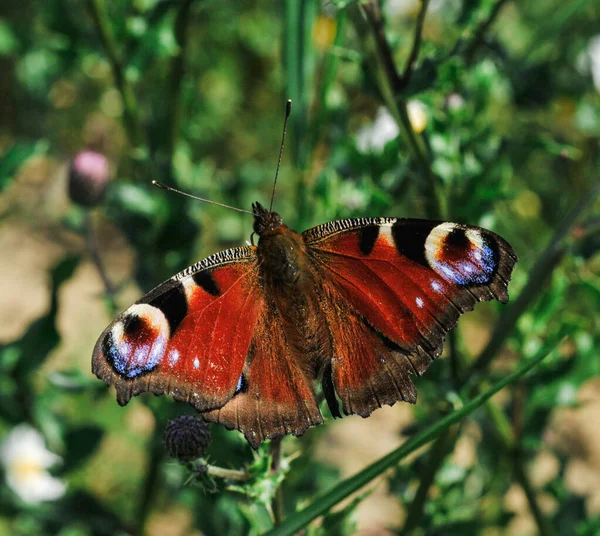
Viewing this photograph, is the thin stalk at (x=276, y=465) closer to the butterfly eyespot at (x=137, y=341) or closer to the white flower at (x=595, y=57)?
the butterfly eyespot at (x=137, y=341)

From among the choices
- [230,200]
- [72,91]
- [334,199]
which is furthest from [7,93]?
[334,199]

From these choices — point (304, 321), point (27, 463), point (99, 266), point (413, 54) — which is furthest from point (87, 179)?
point (27, 463)

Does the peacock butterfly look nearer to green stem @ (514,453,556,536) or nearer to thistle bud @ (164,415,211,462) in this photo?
thistle bud @ (164,415,211,462)

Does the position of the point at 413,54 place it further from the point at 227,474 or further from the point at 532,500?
the point at 532,500

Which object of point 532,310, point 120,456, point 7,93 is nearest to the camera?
point 532,310

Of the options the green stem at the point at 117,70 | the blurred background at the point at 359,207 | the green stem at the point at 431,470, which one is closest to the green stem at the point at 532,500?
the blurred background at the point at 359,207

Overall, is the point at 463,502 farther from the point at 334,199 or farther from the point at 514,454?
the point at 334,199
